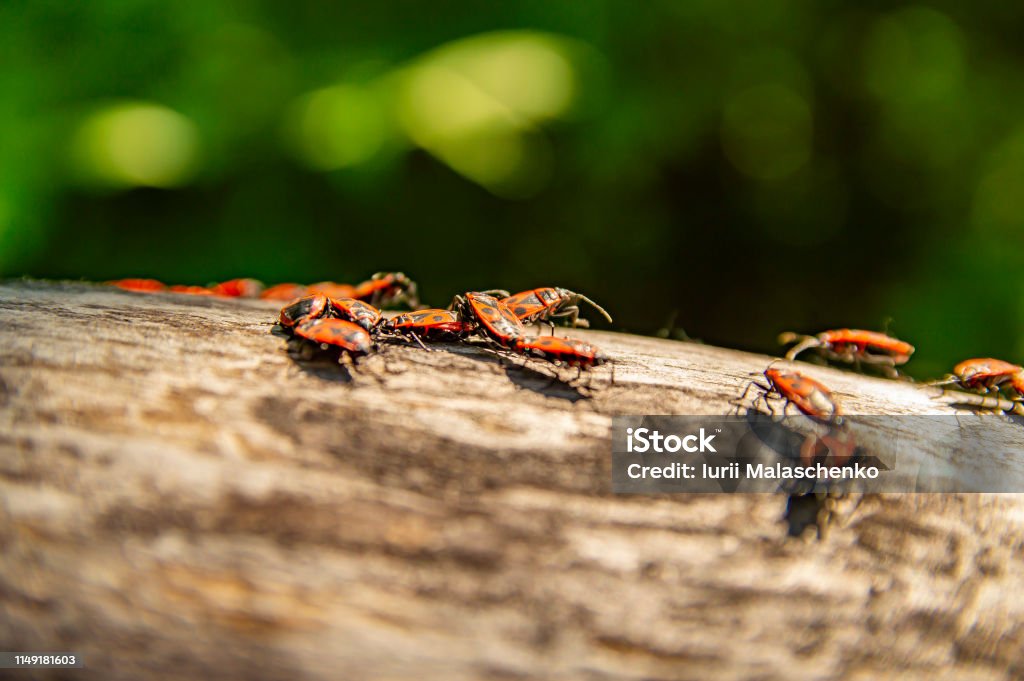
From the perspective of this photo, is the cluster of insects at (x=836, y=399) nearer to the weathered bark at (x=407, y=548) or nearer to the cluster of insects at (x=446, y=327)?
the weathered bark at (x=407, y=548)

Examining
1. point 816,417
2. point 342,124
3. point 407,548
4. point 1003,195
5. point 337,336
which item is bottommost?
point 407,548

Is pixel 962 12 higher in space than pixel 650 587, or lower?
higher

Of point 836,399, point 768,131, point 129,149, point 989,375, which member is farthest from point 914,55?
point 129,149

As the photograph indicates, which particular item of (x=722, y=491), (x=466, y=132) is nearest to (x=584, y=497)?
(x=722, y=491)

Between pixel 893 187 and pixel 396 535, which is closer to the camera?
pixel 396 535

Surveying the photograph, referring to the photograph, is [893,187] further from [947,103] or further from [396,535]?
[396,535]

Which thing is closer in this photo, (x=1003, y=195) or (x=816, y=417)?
(x=816, y=417)

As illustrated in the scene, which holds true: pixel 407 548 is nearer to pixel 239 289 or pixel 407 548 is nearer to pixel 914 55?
pixel 239 289
